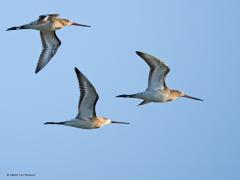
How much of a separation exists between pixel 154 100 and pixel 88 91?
2797 mm

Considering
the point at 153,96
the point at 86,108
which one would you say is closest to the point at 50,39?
the point at 86,108

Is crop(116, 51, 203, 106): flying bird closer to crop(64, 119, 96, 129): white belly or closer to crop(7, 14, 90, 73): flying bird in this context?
crop(64, 119, 96, 129): white belly

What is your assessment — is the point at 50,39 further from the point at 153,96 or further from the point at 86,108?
the point at 153,96

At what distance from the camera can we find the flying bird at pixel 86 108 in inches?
1057

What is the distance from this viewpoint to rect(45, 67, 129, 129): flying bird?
2686cm

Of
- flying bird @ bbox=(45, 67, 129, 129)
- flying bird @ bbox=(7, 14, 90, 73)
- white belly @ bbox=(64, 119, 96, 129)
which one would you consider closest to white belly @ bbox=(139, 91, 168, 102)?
flying bird @ bbox=(45, 67, 129, 129)

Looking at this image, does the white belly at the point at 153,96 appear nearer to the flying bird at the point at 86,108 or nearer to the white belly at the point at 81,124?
the flying bird at the point at 86,108

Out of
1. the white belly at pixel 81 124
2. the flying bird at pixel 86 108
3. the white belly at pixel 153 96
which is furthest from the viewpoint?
the white belly at pixel 153 96

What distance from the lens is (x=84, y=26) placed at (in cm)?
3256

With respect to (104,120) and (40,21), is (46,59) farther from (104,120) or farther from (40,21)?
(104,120)

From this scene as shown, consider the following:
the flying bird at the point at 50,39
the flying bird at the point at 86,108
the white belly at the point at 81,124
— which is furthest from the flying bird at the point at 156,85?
the flying bird at the point at 50,39

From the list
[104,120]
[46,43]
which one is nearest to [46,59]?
[46,43]

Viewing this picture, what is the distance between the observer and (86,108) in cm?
2745

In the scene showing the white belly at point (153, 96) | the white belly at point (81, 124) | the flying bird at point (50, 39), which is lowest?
the white belly at point (81, 124)
